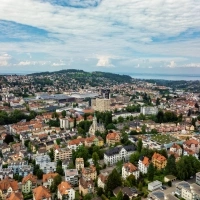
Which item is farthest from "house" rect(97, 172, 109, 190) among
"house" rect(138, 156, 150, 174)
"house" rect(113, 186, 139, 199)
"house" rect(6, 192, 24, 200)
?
"house" rect(6, 192, 24, 200)

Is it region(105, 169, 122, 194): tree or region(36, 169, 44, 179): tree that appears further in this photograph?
region(36, 169, 44, 179): tree

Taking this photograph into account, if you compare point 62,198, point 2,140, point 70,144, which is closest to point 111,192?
point 62,198

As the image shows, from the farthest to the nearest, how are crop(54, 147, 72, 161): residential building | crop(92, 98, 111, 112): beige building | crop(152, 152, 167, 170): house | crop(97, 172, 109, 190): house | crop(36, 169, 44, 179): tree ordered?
crop(92, 98, 111, 112): beige building → crop(54, 147, 72, 161): residential building → crop(152, 152, 167, 170): house → crop(36, 169, 44, 179): tree → crop(97, 172, 109, 190): house

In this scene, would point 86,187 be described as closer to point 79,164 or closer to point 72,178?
point 72,178

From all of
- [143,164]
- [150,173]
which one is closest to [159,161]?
[143,164]

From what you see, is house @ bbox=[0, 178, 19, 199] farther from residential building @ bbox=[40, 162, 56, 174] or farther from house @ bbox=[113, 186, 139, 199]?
house @ bbox=[113, 186, 139, 199]

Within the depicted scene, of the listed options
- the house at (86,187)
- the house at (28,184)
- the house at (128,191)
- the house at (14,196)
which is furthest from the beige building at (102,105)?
the house at (14,196)

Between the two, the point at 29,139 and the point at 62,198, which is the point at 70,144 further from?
the point at 62,198

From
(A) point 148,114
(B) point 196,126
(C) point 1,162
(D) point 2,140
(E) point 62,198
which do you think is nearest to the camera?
(E) point 62,198
